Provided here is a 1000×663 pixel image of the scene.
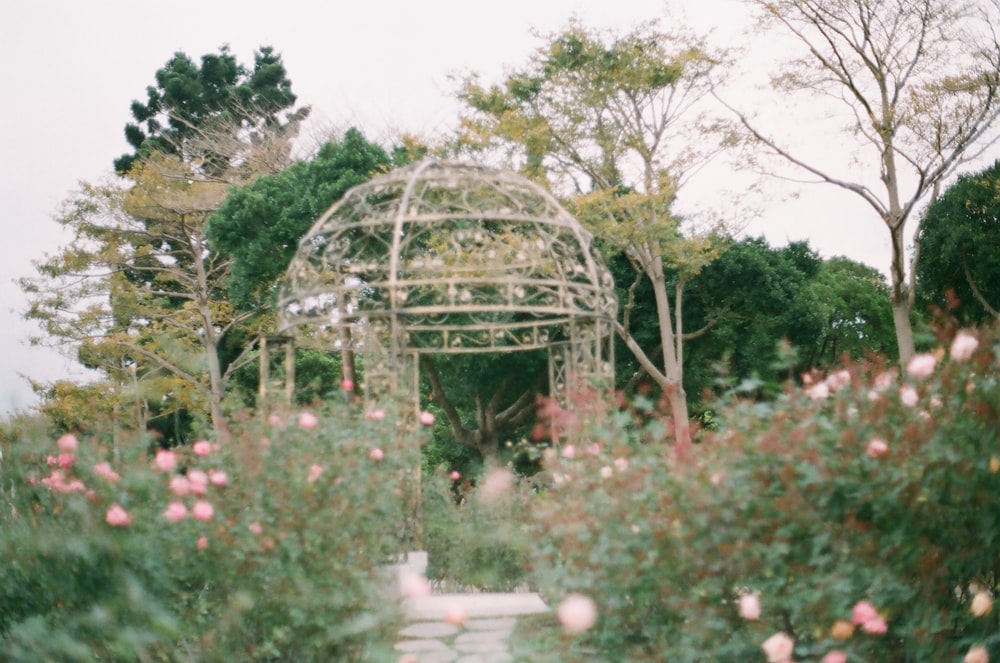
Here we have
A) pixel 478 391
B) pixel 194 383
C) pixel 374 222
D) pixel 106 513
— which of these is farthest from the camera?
pixel 194 383

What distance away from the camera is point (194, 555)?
3277mm

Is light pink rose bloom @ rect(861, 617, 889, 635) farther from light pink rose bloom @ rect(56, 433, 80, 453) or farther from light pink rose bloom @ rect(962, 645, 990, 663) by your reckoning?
light pink rose bloom @ rect(56, 433, 80, 453)

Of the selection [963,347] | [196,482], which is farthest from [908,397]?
[196,482]

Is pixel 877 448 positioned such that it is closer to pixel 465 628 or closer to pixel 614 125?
pixel 465 628

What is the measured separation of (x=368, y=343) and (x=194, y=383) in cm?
1095

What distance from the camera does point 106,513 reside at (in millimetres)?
3201

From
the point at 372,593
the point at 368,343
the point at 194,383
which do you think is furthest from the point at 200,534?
the point at 194,383

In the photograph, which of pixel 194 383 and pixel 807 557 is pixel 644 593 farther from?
pixel 194 383

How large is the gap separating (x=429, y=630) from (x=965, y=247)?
17533 mm

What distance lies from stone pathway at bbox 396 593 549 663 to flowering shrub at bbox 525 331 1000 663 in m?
0.93

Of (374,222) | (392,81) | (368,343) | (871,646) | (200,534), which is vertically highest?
(392,81)

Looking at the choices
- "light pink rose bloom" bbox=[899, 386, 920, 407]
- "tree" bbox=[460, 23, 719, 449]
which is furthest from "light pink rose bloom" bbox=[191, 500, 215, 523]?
"tree" bbox=[460, 23, 719, 449]

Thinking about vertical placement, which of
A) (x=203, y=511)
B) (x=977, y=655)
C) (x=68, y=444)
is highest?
(x=68, y=444)

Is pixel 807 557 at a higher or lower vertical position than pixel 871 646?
higher
